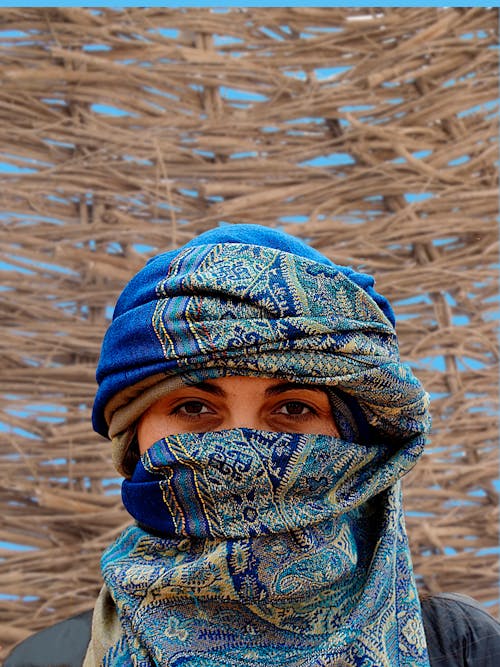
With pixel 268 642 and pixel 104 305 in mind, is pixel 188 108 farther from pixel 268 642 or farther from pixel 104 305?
pixel 268 642

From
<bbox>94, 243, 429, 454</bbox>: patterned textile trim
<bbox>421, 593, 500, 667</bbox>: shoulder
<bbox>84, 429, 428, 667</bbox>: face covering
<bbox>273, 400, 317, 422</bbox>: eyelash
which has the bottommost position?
<bbox>421, 593, 500, 667</bbox>: shoulder

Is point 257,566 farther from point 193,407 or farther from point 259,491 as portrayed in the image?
point 193,407

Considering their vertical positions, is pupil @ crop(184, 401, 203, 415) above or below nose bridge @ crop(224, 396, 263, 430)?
above

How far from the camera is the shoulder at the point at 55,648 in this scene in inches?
59.1

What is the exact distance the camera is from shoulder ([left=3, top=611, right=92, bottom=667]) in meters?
1.50

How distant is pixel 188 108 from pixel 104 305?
1.95 feet

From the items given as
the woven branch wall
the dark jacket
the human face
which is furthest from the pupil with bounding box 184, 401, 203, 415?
the woven branch wall

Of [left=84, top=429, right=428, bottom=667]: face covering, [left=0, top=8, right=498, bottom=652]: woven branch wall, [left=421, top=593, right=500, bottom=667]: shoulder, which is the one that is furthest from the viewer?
[left=0, top=8, right=498, bottom=652]: woven branch wall

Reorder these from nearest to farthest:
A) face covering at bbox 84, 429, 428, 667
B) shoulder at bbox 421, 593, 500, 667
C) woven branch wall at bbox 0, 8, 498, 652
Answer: face covering at bbox 84, 429, 428, 667
shoulder at bbox 421, 593, 500, 667
woven branch wall at bbox 0, 8, 498, 652

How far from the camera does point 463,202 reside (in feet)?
8.58

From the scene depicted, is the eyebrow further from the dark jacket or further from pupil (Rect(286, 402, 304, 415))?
the dark jacket

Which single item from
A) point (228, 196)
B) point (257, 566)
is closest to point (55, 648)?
point (257, 566)

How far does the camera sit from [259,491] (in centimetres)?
125

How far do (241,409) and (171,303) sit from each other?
18 cm
